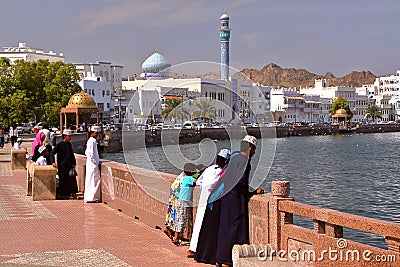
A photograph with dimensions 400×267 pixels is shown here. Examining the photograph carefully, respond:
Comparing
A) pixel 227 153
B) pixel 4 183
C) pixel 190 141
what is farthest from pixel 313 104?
pixel 227 153

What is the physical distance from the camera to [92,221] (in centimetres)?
1254

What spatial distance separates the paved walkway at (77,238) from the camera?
916cm

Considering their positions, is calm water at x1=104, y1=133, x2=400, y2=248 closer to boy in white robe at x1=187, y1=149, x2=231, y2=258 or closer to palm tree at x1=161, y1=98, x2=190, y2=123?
boy in white robe at x1=187, y1=149, x2=231, y2=258

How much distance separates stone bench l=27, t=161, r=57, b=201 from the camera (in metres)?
Answer: 15.6

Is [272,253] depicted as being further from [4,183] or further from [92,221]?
[4,183]

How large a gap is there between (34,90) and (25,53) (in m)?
49.0

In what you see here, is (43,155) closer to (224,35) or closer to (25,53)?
(25,53)

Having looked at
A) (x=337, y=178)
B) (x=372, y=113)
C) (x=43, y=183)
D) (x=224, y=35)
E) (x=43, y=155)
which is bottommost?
(x=337, y=178)

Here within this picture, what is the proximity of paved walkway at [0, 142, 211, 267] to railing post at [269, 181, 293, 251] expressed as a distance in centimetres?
137

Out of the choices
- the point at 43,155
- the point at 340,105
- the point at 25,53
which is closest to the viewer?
the point at 43,155

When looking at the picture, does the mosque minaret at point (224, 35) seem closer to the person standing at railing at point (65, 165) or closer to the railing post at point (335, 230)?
the person standing at railing at point (65, 165)

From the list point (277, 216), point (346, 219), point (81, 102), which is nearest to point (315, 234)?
point (346, 219)

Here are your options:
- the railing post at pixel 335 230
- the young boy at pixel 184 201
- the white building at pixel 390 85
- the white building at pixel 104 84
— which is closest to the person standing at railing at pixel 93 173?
the young boy at pixel 184 201

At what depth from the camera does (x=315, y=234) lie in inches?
288
